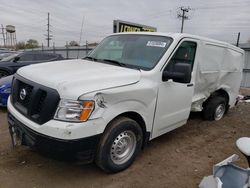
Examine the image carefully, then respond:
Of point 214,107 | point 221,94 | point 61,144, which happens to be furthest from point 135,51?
point 221,94

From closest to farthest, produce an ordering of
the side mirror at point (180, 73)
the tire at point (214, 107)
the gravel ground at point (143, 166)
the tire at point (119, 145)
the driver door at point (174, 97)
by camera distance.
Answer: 1. the tire at point (119, 145)
2. the gravel ground at point (143, 166)
3. the side mirror at point (180, 73)
4. the driver door at point (174, 97)
5. the tire at point (214, 107)

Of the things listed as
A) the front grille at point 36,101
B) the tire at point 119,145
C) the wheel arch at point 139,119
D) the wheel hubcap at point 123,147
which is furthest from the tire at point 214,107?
the front grille at point 36,101

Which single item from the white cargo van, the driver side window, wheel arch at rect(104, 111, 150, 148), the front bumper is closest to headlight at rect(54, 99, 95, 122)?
the white cargo van

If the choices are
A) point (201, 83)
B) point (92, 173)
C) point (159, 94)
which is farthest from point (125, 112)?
point (201, 83)

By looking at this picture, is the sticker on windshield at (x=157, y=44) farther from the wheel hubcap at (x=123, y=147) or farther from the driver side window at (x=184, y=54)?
the wheel hubcap at (x=123, y=147)

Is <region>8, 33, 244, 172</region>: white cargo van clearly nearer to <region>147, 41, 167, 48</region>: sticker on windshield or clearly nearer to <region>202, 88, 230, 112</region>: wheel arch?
<region>147, 41, 167, 48</region>: sticker on windshield

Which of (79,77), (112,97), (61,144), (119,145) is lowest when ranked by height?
(119,145)

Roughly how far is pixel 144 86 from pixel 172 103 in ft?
2.58

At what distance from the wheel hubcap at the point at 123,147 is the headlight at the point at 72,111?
2.28 ft

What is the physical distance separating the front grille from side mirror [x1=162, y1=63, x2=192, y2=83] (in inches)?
68.2

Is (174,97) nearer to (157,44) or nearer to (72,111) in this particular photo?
(157,44)

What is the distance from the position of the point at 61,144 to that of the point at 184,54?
8.76 ft

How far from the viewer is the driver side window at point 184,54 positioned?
3781 mm

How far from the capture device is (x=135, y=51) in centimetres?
394
